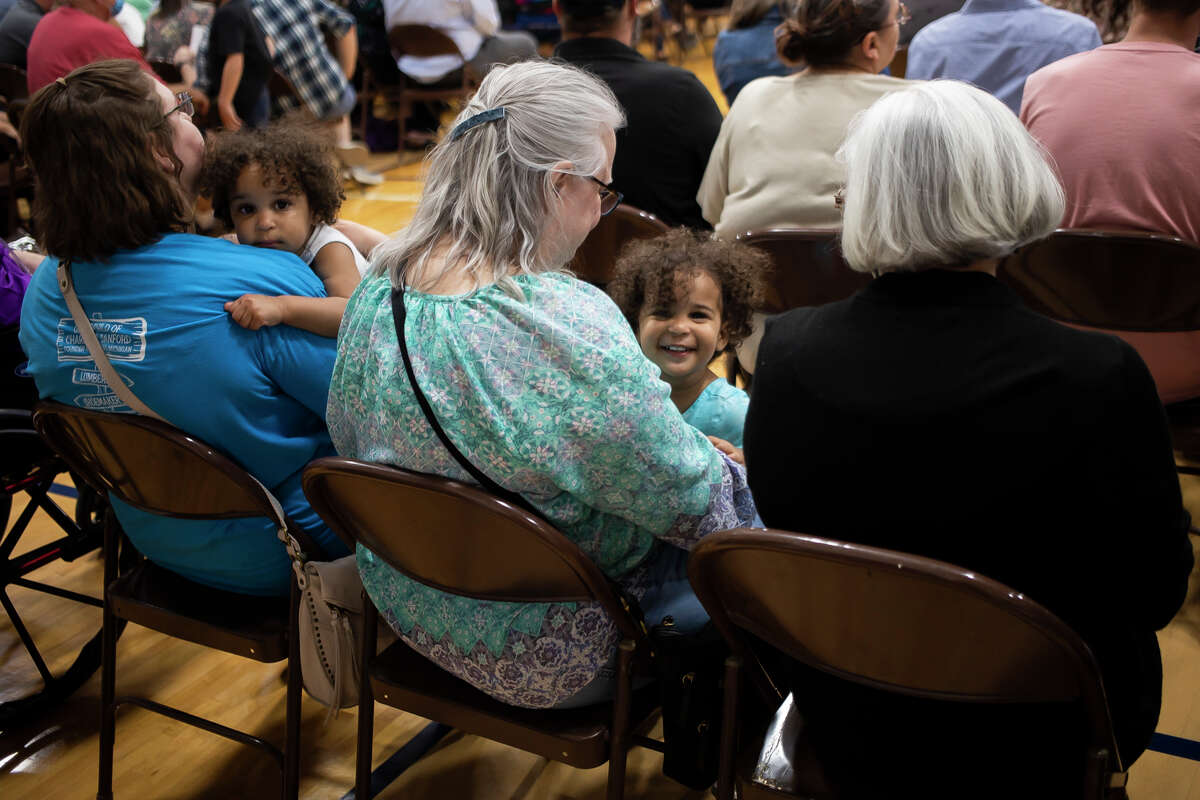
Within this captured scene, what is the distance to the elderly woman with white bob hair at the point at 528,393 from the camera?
1.31 m

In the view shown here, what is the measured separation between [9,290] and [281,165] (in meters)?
0.59

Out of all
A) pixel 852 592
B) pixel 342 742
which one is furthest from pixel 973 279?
pixel 342 742

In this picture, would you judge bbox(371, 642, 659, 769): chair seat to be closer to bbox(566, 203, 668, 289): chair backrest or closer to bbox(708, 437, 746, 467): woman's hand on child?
bbox(708, 437, 746, 467): woman's hand on child

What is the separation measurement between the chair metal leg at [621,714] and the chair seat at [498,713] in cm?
2

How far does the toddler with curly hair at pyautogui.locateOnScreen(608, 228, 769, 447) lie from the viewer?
1945 millimetres

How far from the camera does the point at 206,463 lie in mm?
1540

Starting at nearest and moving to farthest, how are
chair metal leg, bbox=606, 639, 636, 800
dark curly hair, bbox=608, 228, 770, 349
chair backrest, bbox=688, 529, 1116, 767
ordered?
chair backrest, bbox=688, 529, 1116, 767
chair metal leg, bbox=606, 639, 636, 800
dark curly hair, bbox=608, 228, 770, 349

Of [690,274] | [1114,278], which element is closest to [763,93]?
[690,274]

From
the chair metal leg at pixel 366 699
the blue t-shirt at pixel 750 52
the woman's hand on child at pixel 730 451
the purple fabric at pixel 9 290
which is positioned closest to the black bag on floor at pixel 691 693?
the woman's hand on child at pixel 730 451

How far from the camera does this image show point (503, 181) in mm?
1443

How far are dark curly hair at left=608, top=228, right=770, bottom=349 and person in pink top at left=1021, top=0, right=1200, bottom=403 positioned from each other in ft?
2.33

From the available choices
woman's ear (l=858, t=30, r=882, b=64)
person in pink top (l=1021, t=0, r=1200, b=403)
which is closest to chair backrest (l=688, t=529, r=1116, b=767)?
person in pink top (l=1021, t=0, r=1200, b=403)

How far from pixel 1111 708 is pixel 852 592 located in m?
0.39

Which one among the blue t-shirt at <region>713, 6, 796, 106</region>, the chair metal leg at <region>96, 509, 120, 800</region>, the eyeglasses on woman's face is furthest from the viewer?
the blue t-shirt at <region>713, 6, 796, 106</region>
